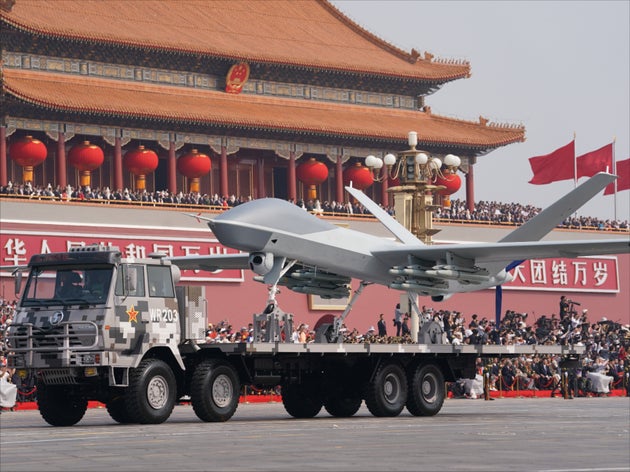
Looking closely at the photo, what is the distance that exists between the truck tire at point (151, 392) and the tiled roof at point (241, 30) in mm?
34230

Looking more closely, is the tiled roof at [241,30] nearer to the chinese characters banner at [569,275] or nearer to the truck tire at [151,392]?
the chinese characters banner at [569,275]

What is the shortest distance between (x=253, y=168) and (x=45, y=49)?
12092 millimetres

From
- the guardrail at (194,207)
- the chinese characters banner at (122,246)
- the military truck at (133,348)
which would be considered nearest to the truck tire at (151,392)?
the military truck at (133,348)

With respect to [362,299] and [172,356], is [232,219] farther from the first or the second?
[362,299]

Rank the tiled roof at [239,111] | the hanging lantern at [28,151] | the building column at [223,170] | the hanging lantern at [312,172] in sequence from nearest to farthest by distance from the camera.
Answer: the hanging lantern at [28,151]
the tiled roof at [239,111]
the building column at [223,170]
the hanging lantern at [312,172]

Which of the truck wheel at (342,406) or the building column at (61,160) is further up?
the building column at (61,160)

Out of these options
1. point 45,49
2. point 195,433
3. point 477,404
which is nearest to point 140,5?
point 45,49

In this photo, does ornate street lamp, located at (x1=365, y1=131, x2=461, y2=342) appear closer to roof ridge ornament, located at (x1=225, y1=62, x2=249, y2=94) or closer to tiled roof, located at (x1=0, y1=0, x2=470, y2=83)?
tiled roof, located at (x1=0, y1=0, x2=470, y2=83)

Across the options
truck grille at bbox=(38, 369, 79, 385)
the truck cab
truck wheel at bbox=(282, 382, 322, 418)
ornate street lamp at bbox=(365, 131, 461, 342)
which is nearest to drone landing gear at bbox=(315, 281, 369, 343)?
truck wheel at bbox=(282, 382, 322, 418)

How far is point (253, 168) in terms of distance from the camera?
67.9m

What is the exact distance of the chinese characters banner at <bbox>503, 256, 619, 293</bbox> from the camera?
61.3 meters

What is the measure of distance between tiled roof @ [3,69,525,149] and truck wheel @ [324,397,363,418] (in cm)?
2931

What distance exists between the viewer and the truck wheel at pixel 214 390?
26438mm

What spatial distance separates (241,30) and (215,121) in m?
9.27
